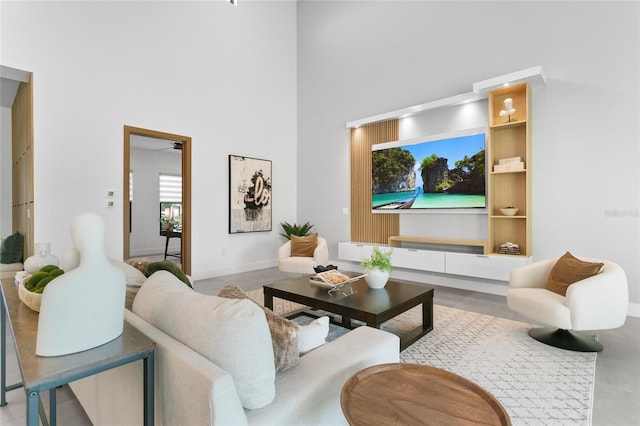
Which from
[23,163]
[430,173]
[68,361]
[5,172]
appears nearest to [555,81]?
[430,173]

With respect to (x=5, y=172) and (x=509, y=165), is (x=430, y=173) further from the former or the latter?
(x=5, y=172)

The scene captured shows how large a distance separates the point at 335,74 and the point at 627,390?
588 cm

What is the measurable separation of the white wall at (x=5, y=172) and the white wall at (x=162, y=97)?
8.87 ft

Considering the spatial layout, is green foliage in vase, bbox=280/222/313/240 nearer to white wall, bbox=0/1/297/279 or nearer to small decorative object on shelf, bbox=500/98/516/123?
white wall, bbox=0/1/297/279

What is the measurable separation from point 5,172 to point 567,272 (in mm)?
8137

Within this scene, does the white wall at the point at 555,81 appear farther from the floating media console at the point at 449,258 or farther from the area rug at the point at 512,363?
the area rug at the point at 512,363

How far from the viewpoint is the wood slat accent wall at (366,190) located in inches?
217

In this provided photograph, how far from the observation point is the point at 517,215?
4.16m

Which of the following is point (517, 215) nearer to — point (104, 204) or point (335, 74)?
point (335, 74)

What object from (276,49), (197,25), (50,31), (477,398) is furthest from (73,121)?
(477,398)

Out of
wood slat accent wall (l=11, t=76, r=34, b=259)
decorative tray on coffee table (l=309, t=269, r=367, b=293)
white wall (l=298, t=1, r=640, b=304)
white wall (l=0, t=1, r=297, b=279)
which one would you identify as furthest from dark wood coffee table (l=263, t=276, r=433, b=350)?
wood slat accent wall (l=11, t=76, r=34, b=259)

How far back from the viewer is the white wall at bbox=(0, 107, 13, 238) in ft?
18.4

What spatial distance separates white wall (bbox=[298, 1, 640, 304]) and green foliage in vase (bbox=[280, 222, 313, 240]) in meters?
2.28

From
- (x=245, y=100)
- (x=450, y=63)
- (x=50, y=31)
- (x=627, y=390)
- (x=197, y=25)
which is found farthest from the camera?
(x=245, y=100)
